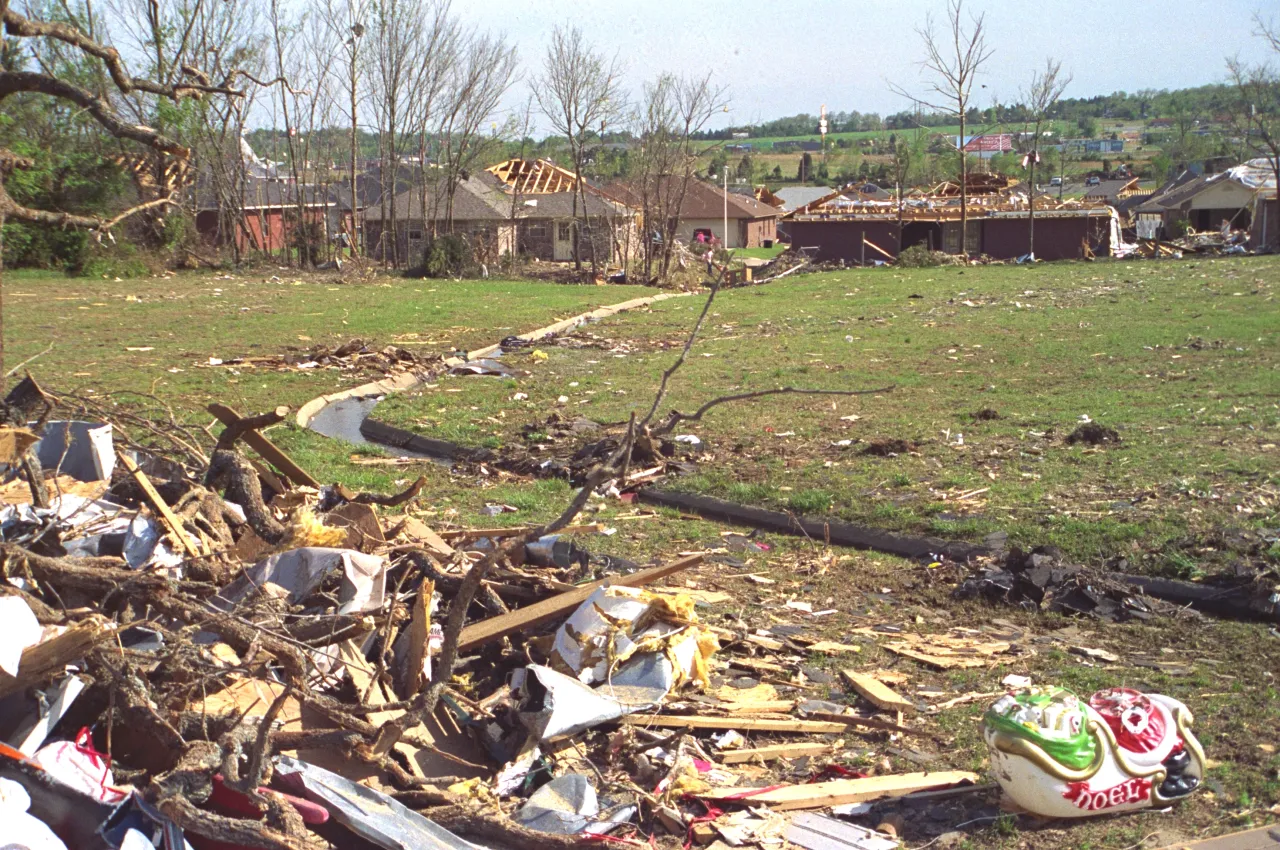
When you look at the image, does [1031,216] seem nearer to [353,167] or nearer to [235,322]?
[353,167]

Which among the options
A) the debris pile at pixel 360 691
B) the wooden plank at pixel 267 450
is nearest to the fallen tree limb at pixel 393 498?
the wooden plank at pixel 267 450

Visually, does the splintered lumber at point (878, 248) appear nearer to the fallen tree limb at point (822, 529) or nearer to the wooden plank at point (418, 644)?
the fallen tree limb at point (822, 529)

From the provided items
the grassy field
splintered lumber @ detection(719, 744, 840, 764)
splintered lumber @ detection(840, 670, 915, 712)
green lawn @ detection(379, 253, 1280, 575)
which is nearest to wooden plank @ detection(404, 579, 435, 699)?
splintered lumber @ detection(719, 744, 840, 764)

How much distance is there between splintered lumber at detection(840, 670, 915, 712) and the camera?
479cm

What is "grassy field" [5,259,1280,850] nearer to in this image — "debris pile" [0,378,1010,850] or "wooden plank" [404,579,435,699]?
"debris pile" [0,378,1010,850]

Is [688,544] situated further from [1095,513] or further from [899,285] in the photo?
[899,285]

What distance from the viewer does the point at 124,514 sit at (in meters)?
4.96

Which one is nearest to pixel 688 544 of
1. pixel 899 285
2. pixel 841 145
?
pixel 899 285

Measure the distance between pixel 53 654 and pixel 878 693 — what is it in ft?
10.7

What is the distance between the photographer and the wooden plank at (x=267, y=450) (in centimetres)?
622

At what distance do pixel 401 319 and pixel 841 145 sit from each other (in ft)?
392

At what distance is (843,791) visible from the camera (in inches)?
161

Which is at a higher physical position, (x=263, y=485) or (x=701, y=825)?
(x=263, y=485)

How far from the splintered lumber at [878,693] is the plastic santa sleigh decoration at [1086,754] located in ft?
2.66
